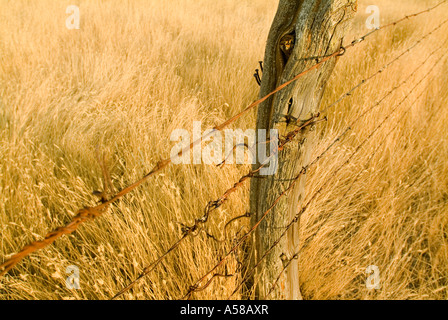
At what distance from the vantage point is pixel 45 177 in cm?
226

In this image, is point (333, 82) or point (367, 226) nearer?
point (367, 226)

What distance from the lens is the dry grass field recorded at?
5.95ft

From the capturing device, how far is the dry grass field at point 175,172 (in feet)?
5.95

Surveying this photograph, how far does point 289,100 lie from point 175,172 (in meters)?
1.44

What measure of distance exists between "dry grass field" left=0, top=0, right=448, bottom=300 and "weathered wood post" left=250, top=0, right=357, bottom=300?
0.92 feet

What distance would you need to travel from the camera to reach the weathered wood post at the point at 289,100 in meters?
1.15

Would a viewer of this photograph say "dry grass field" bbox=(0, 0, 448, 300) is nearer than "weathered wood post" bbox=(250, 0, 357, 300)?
No

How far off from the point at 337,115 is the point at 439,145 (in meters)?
0.89

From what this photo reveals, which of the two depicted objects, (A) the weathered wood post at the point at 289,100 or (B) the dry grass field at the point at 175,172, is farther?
(B) the dry grass field at the point at 175,172

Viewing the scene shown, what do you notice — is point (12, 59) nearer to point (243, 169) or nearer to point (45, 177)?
point (45, 177)

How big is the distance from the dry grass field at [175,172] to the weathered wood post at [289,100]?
279 mm
